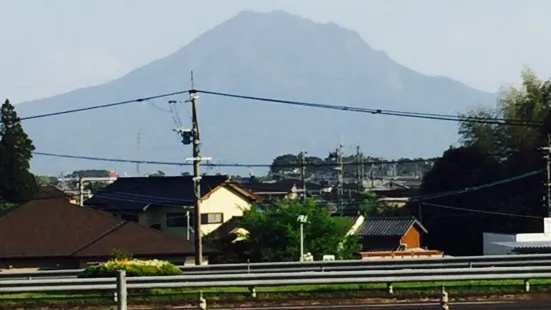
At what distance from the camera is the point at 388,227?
68.1 m

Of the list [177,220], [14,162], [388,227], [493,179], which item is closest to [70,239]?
[177,220]

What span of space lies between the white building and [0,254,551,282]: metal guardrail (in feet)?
64.1

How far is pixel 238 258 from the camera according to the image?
54.2m

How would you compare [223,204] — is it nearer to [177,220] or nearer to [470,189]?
[177,220]

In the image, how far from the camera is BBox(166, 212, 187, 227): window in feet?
224

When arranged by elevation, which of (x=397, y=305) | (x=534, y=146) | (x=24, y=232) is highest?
(x=534, y=146)

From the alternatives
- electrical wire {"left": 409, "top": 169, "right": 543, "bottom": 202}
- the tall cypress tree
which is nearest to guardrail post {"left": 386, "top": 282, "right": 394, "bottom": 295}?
electrical wire {"left": 409, "top": 169, "right": 543, "bottom": 202}

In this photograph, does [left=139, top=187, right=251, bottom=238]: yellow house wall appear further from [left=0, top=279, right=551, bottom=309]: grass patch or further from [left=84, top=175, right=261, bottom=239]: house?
[left=0, top=279, right=551, bottom=309]: grass patch

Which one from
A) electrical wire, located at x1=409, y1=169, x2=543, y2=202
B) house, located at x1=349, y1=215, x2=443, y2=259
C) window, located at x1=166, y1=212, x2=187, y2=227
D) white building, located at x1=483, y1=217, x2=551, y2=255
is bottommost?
white building, located at x1=483, y1=217, x2=551, y2=255

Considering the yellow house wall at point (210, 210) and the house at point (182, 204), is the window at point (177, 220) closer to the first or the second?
the house at point (182, 204)

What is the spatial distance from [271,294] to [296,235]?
26.0m

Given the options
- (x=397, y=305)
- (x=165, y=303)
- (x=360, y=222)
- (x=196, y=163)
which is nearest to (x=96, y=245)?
(x=196, y=163)

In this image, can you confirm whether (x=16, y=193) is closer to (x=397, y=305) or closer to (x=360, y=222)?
(x=360, y=222)

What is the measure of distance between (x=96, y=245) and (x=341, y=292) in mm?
20858
